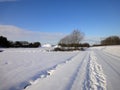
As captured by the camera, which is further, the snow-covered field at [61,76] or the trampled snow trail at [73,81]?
the snow-covered field at [61,76]

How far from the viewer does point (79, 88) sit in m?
5.55

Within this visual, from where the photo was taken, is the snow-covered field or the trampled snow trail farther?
the snow-covered field

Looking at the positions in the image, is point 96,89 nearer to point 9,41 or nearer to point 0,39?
point 0,39

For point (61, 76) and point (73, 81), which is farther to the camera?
point (61, 76)

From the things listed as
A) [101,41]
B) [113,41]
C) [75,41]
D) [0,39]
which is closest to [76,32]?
[75,41]

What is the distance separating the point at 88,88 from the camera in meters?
5.53

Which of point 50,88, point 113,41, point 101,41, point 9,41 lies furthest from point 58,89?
point 101,41

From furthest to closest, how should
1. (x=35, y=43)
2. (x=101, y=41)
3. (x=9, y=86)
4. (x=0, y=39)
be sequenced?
(x=101, y=41), (x=35, y=43), (x=0, y=39), (x=9, y=86)

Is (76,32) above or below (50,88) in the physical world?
above

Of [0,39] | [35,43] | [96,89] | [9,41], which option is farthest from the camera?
[35,43]

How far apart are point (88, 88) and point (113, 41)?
339 ft

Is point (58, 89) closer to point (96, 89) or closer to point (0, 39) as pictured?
point (96, 89)

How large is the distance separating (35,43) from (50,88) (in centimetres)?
9053

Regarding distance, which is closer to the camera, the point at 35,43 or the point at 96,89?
the point at 96,89
